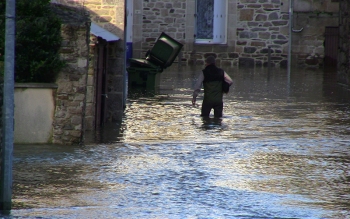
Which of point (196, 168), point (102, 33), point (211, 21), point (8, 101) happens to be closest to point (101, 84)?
point (102, 33)

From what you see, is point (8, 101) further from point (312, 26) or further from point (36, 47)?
point (312, 26)

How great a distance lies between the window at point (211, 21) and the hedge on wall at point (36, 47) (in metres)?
20.0

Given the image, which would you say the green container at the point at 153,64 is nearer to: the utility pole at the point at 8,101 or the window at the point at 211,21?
the window at the point at 211,21

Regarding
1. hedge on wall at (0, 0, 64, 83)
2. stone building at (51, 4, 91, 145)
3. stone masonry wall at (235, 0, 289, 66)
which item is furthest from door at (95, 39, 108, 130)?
stone masonry wall at (235, 0, 289, 66)

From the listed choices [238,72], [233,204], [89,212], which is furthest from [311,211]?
[238,72]

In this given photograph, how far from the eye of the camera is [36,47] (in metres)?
10.8

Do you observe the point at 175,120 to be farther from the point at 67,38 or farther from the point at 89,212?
the point at 89,212

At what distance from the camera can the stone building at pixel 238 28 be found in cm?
3011

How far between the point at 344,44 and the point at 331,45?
9.08 m

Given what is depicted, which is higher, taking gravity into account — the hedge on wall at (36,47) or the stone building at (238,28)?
the stone building at (238,28)

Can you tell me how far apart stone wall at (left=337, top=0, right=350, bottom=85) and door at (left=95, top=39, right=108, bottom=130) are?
9045mm

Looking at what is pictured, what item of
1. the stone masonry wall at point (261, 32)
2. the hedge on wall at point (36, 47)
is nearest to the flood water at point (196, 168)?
the hedge on wall at point (36, 47)

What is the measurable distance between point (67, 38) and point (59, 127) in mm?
1245

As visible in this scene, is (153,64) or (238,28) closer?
(153,64)
